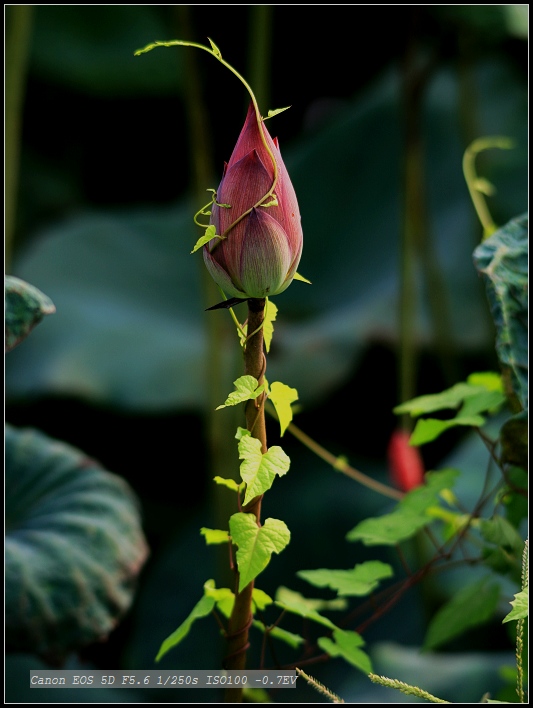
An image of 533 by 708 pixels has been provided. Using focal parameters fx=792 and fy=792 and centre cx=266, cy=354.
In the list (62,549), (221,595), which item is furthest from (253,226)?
(62,549)

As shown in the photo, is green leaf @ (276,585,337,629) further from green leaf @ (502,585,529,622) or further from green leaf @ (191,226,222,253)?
green leaf @ (191,226,222,253)

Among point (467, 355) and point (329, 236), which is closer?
point (467, 355)

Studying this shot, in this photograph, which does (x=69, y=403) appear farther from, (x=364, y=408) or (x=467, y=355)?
(x=467, y=355)

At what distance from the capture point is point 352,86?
255cm

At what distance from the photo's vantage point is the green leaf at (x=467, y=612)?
61 cm

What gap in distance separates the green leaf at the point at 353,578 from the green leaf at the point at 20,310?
0.27 metres

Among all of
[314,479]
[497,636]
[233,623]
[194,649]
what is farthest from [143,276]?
[233,623]

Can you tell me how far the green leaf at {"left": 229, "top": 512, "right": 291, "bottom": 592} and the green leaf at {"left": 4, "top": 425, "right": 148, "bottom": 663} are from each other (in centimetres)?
35

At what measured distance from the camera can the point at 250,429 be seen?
17.8 inches

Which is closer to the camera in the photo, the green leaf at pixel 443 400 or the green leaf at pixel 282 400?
the green leaf at pixel 282 400

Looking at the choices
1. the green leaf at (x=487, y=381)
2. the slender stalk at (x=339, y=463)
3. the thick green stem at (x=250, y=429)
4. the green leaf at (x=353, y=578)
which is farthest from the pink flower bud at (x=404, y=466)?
the thick green stem at (x=250, y=429)

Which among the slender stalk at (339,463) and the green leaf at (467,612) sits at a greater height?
the slender stalk at (339,463)

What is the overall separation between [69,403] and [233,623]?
4.33ft

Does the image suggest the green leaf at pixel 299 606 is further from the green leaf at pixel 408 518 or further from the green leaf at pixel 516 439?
the green leaf at pixel 516 439
